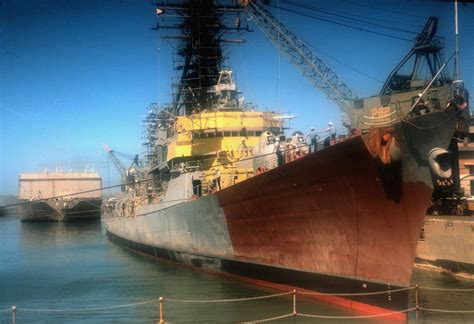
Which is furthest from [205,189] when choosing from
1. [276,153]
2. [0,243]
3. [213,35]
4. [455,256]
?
[0,243]

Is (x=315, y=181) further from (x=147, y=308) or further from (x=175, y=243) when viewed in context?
(x=175, y=243)

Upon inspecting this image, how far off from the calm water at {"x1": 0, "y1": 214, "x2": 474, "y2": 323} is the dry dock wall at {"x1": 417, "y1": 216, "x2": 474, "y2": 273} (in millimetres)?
628

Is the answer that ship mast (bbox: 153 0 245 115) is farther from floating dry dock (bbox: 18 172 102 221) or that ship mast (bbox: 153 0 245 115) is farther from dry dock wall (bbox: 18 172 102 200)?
dry dock wall (bbox: 18 172 102 200)

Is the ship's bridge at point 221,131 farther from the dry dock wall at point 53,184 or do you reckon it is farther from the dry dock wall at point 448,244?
the dry dock wall at point 53,184

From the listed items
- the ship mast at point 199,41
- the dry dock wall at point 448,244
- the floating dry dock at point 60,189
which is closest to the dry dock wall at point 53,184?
the floating dry dock at point 60,189

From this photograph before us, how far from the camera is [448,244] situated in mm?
17734

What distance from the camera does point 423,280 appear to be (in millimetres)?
16750

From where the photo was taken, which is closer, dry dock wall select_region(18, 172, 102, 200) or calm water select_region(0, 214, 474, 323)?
calm water select_region(0, 214, 474, 323)

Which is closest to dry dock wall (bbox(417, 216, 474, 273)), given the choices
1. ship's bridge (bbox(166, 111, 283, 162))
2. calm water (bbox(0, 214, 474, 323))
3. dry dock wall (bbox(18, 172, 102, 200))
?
calm water (bbox(0, 214, 474, 323))

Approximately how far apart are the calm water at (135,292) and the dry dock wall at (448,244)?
628mm

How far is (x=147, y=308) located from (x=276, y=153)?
569cm

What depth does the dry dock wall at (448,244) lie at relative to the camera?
1673 cm

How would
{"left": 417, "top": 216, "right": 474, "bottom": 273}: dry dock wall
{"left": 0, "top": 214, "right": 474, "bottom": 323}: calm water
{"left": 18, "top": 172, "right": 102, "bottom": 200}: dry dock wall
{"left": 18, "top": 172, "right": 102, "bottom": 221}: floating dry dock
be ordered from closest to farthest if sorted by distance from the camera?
1. {"left": 0, "top": 214, "right": 474, "bottom": 323}: calm water
2. {"left": 417, "top": 216, "right": 474, "bottom": 273}: dry dock wall
3. {"left": 18, "top": 172, "right": 102, "bottom": 221}: floating dry dock
4. {"left": 18, "top": 172, "right": 102, "bottom": 200}: dry dock wall

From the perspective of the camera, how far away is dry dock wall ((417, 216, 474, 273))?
1673 centimetres
